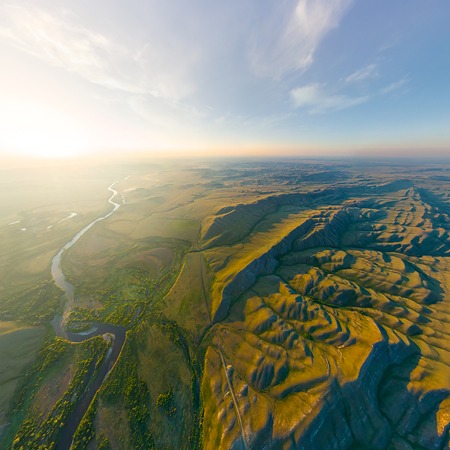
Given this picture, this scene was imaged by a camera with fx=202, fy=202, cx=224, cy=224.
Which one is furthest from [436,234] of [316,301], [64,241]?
[64,241]

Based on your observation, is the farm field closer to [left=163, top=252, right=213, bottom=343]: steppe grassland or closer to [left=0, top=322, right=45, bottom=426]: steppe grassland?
[left=0, top=322, right=45, bottom=426]: steppe grassland

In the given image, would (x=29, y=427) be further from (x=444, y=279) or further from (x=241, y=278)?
(x=444, y=279)

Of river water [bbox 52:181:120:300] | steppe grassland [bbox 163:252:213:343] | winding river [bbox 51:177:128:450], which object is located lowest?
winding river [bbox 51:177:128:450]

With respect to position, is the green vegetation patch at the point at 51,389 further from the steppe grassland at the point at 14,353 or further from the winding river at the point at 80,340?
the steppe grassland at the point at 14,353

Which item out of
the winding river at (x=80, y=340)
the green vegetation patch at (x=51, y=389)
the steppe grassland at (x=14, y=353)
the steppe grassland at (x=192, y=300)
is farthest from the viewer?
the steppe grassland at (x=192, y=300)

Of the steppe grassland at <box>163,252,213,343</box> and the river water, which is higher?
the steppe grassland at <box>163,252,213,343</box>

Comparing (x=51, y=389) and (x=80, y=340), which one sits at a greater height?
(x=80, y=340)

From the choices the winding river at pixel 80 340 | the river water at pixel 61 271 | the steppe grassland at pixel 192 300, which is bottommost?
the winding river at pixel 80 340

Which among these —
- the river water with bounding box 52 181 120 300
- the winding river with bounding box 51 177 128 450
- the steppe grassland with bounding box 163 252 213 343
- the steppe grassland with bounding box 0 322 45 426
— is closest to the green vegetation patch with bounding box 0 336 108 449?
the winding river with bounding box 51 177 128 450

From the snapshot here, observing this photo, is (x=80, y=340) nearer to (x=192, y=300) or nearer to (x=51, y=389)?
(x=51, y=389)

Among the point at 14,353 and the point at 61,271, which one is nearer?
the point at 14,353

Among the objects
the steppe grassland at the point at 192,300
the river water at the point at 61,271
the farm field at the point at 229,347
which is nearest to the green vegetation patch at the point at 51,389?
the farm field at the point at 229,347

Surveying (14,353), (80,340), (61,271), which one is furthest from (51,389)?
(61,271)
